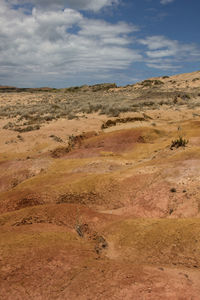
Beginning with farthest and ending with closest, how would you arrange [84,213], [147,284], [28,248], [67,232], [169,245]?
[84,213], [67,232], [169,245], [28,248], [147,284]

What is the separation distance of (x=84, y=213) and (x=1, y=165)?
6887mm

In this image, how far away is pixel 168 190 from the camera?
6719 mm

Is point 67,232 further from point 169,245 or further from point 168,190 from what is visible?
point 168,190

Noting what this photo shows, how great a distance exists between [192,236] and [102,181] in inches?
138

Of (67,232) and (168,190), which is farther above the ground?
(168,190)

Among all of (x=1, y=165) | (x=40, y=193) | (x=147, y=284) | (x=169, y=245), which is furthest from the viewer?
(x=1, y=165)

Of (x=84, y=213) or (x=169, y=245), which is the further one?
(x=84, y=213)

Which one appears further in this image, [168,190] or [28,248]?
[168,190]

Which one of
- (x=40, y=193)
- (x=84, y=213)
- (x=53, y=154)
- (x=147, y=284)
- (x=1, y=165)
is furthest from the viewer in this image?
(x=53, y=154)

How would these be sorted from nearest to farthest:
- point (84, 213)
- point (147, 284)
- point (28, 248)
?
point (147, 284)
point (28, 248)
point (84, 213)

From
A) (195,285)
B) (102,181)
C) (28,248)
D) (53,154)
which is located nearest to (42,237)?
(28,248)

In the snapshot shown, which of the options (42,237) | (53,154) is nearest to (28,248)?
(42,237)

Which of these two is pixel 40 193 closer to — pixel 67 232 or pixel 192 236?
pixel 67 232

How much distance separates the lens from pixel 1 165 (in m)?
11.5
